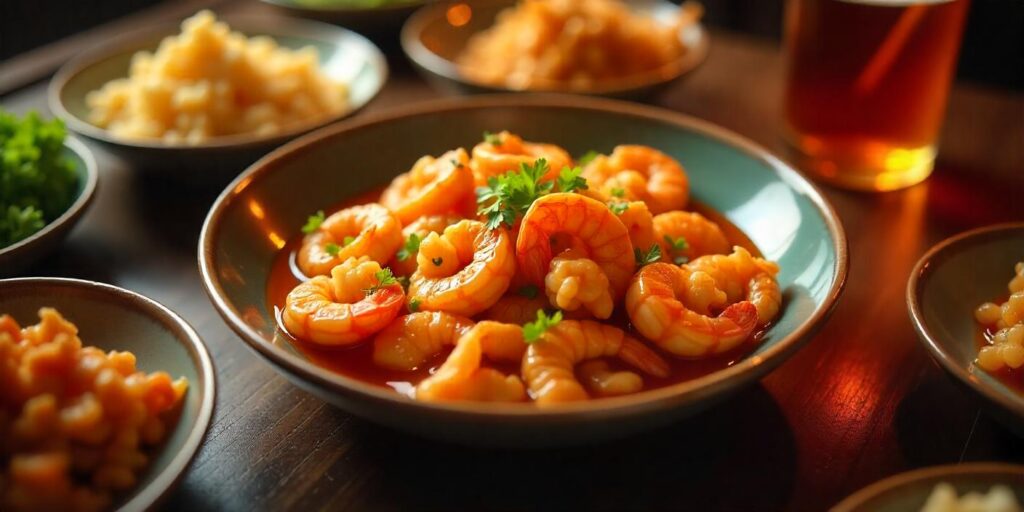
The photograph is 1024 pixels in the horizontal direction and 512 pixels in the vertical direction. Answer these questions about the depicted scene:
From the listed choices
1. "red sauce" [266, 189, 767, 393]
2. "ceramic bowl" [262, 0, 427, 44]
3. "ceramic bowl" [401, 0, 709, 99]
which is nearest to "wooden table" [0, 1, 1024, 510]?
"red sauce" [266, 189, 767, 393]

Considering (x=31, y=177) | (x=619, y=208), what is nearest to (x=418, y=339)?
(x=619, y=208)

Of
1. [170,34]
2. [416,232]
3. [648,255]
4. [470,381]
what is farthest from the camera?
[170,34]

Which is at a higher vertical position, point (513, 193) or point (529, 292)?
point (513, 193)

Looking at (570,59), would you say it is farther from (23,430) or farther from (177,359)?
(23,430)

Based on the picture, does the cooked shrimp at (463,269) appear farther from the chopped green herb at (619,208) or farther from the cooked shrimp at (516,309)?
the chopped green herb at (619,208)

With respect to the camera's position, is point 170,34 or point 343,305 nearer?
point 343,305

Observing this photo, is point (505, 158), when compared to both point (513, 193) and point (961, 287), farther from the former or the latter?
point (961, 287)

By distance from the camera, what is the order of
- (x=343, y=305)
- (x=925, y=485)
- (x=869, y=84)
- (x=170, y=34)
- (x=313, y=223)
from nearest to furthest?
(x=925, y=485), (x=343, y=305), (x=313, y=223), (x=869, y=84), (x=170, y=34)
